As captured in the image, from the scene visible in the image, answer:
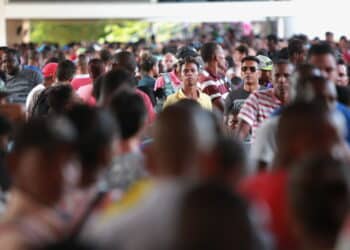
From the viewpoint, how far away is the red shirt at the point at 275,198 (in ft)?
13.0

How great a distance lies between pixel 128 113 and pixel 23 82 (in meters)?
7.26

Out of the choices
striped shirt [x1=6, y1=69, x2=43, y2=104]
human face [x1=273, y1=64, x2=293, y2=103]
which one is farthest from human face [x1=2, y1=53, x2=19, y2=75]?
human face [x1=273, y1=64, x2=293, y2=103]

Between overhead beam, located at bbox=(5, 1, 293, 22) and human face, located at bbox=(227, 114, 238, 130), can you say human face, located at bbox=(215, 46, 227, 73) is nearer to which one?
human face, located at bbox=(227, 114, 238, 130)

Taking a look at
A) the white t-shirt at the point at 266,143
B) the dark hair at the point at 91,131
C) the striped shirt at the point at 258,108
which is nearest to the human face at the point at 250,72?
the striped shirt at the point at 258,108

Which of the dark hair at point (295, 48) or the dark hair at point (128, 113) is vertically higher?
the dark hair at point (295, 48)

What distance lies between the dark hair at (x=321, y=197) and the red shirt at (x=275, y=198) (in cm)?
50

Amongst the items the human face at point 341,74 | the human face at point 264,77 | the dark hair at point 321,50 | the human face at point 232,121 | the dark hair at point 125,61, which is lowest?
the human face at point 232,121

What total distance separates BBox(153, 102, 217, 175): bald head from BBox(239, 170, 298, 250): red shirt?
9.6 inches

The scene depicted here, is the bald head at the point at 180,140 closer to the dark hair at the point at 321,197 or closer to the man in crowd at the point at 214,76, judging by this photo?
the dark hair at the point at 321,197

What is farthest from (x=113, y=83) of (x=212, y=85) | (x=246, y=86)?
(x=212, y=85)

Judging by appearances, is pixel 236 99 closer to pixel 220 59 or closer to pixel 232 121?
pixel 232 121

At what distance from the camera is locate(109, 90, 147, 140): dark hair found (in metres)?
5.39

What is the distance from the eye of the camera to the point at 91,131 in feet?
15.2

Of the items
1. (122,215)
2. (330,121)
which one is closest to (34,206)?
(122,215)
